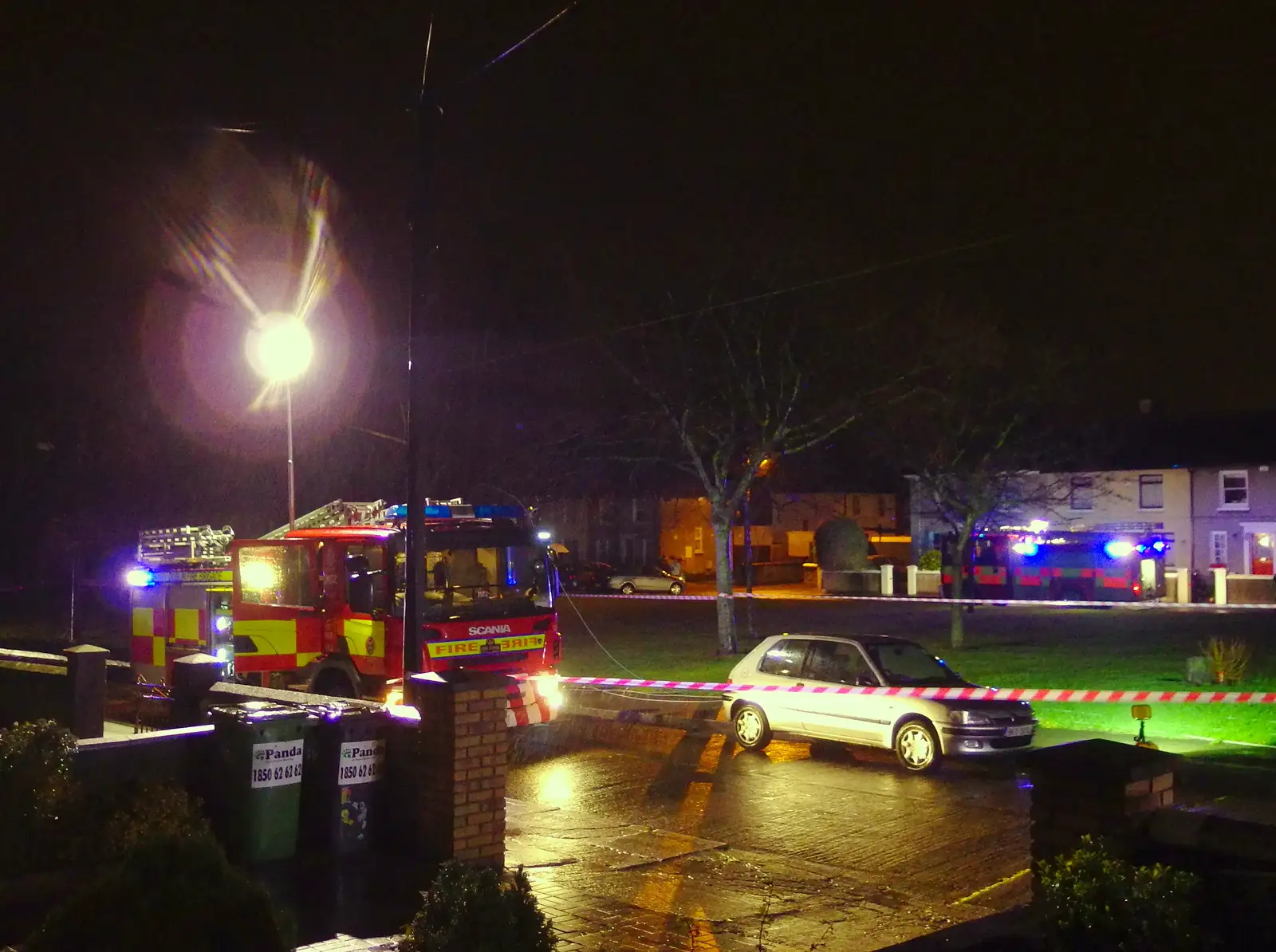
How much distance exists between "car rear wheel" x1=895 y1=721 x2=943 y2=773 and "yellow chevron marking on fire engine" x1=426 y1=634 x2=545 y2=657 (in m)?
4.09

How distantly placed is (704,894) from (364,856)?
228 centimetres

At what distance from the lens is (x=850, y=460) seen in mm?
59812

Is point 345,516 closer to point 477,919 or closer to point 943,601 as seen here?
point 477,919

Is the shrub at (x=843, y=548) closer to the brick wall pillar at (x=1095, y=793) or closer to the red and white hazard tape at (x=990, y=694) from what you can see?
the red and white hazard tape at (x=990, y=694)

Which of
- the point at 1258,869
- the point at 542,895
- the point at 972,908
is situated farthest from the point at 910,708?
the point at 1258,869

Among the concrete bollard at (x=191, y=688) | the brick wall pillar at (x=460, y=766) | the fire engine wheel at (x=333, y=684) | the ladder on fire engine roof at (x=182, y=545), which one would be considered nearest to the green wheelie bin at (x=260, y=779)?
the brick wall pillar at (x=460, y=766)

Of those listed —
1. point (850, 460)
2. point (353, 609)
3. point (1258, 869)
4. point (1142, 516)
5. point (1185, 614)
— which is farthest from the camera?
point (850, 460)

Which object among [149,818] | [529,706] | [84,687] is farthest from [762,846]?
[84,687]

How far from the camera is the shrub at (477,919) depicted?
14.5 ft

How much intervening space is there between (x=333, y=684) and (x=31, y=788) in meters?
6.52

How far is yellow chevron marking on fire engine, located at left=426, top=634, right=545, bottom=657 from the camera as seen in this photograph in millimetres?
12727

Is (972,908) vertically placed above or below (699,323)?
below

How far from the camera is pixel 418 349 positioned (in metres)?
12.5

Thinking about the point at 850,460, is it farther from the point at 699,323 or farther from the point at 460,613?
the point at 460,613
